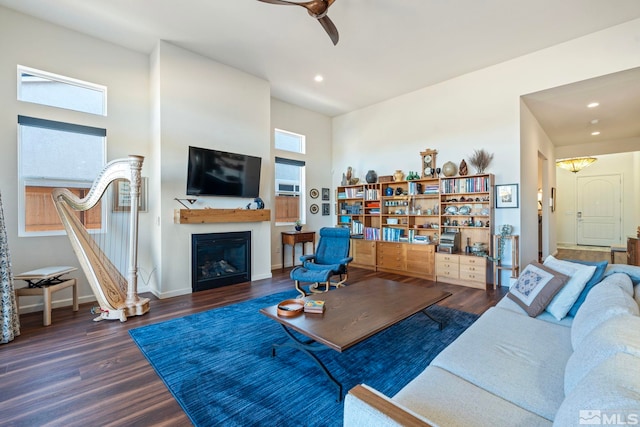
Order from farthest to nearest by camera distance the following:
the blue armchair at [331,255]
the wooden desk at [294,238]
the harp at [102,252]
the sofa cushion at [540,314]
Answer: the wooden desk at [294,238] → the blue armchair at [331,255] → the harp at [102,252] → the sofa cushion at [540,314]

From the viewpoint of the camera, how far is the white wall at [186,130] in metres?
4.07

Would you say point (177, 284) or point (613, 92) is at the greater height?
point (613, 92)

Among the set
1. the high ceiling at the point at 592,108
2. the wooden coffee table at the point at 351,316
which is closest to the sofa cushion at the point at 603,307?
the wooden coffee table at the point at 351,316

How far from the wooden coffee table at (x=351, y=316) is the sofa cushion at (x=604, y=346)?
1069 millimetres

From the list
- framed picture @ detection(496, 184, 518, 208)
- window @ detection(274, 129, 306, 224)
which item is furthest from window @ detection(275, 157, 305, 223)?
framed picture @ detection(496, 184, 518, 208)

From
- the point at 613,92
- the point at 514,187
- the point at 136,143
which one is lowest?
the point at 514,187

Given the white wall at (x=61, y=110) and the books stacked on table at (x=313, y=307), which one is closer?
the books stacked on table at (x=313, y=307)

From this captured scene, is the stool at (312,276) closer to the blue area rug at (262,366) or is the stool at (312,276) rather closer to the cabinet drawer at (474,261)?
the blue area rug at (262,366)

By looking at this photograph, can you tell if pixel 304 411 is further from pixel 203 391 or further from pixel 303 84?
pixel 303 84

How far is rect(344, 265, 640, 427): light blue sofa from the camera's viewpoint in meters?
0.83

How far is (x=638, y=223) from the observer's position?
27.2 ft

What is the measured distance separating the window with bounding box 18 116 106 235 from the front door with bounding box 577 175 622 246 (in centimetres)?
1289

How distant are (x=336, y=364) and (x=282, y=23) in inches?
151

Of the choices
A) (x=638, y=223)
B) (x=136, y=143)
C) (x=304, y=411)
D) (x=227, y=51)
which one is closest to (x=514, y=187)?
(x=304, y=411)
